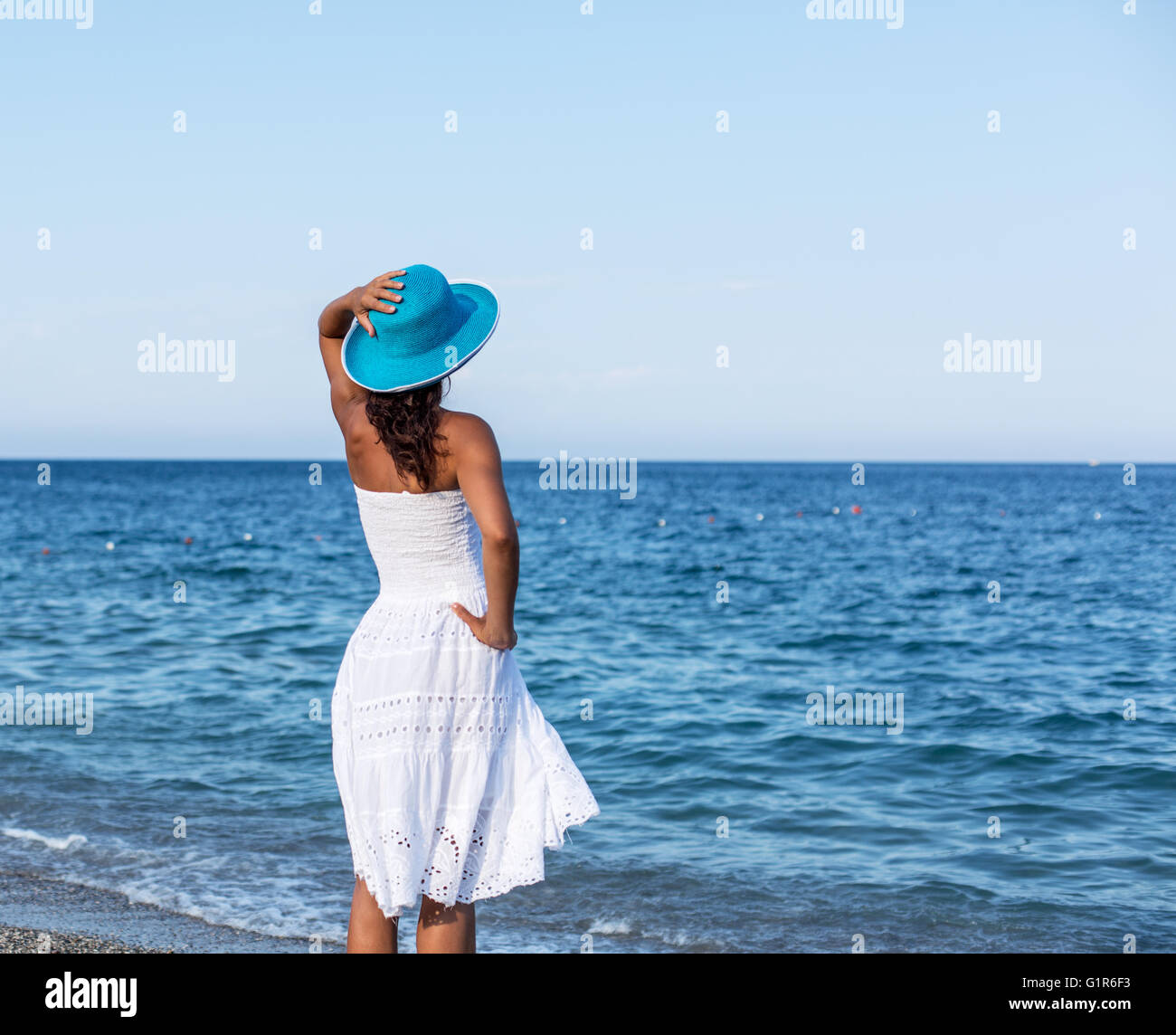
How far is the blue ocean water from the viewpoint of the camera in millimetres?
5836

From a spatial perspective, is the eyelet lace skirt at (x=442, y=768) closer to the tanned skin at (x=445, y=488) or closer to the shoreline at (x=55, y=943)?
the tanned skin at (x=445, y=488)

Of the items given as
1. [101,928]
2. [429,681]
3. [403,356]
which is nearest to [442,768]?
[429,681]

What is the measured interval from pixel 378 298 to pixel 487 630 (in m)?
0.94

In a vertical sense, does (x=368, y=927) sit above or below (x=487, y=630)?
below

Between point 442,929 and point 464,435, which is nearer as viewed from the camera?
point 464,435

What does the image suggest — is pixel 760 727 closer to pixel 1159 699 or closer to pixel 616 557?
pixel 1159 699

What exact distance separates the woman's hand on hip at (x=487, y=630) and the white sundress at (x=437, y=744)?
0.04m

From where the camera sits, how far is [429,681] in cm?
297

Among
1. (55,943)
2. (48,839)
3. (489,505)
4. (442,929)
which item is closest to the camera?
(489,505)

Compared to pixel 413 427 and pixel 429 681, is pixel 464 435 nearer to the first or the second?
pixel 413 427

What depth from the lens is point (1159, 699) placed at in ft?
35.2

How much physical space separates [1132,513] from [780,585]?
31861 mm

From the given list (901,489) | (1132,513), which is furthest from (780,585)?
(901,489)

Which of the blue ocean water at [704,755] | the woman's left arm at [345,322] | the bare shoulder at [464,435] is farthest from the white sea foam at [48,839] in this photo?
the bare shoulder at [464,435]
